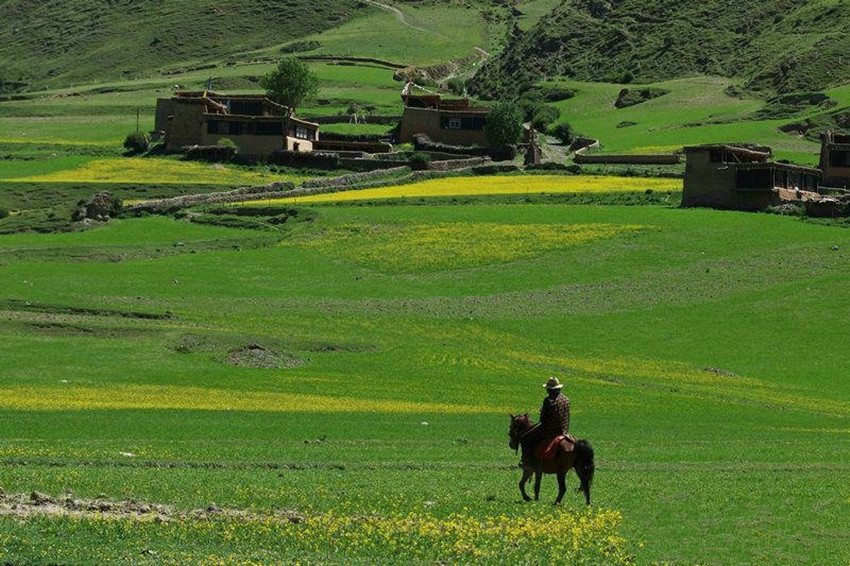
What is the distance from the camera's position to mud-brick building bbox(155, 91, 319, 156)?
135 m

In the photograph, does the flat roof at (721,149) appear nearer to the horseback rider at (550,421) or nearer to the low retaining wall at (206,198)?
the low retaining wall at (206,198)

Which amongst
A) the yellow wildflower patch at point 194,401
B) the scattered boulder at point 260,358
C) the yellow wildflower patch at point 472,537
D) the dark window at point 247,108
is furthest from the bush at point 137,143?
the yellow wildflower patch at point 472,537


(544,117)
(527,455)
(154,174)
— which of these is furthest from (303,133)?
(527,455)

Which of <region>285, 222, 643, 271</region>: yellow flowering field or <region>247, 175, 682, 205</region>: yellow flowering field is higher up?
<region>247, 175, 682, 205</region>: yellow flowering field

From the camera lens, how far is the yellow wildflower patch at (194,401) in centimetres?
4428

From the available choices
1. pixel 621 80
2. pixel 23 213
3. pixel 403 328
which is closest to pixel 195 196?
pixel 23 213

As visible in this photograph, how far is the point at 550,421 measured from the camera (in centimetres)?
2736

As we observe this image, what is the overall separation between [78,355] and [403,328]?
57.3 feet

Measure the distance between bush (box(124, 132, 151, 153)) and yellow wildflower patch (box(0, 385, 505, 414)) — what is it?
311ft

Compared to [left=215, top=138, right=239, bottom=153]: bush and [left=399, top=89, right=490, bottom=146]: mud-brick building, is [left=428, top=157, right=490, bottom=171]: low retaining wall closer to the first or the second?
[left=399, top=89, right=490, bottom=146]: mud-brick building

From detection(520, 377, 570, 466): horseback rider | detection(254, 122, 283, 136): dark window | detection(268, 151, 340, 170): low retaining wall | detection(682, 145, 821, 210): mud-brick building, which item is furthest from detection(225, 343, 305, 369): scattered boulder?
detection(254, 122, 283, 136): dark window

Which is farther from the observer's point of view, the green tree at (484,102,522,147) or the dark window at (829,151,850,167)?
the green tree at (484,102,522,147)

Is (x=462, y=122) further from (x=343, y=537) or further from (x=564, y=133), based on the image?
(x=343, y=537)

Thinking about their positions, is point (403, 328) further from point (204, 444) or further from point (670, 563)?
point (670, 563)
